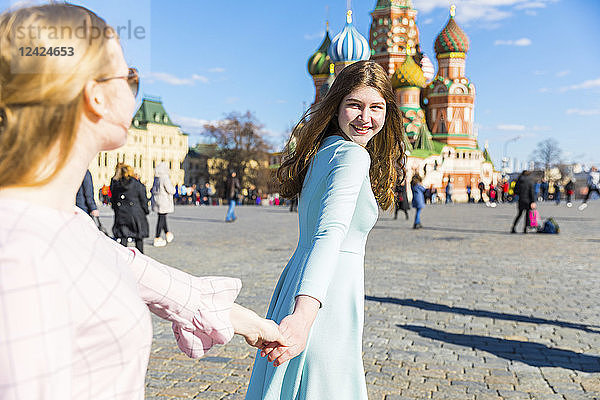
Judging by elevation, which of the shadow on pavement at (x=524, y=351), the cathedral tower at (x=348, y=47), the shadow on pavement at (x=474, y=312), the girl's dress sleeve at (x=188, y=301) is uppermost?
the cathedral tower at (x=348, y=47)

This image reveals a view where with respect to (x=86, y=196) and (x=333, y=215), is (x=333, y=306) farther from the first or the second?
(x=86, y=196)

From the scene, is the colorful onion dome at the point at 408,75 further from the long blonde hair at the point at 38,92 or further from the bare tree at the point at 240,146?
the long blonde hair at the point at 38,92

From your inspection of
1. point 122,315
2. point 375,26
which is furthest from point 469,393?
point 375,26

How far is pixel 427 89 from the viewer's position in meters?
55.8

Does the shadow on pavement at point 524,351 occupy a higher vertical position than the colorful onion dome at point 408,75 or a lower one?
lower

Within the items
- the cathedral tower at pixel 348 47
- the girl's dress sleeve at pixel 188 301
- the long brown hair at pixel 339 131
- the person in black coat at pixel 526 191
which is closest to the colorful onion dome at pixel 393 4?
the cathedral tower at pixel 348 47

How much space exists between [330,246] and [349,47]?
125ft

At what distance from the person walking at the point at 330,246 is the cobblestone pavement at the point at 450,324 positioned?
6.36ft

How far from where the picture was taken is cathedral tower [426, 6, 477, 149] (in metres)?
54.5

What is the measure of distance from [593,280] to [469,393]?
531cm

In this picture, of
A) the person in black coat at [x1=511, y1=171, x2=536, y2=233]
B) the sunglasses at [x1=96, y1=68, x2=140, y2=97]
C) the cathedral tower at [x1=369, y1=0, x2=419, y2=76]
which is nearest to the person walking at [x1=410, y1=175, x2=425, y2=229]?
the person in black coat at [x1=511, y1=171, x2=536, y2=233]

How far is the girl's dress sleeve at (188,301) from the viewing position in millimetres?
1374

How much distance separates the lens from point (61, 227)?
1012 mm

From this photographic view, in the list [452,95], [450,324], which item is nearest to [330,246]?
[450,324]
